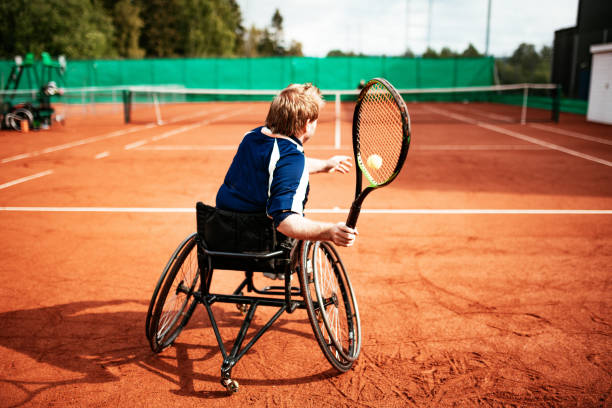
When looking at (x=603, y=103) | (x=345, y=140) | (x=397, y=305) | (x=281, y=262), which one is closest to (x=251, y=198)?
(x=281, y=262)

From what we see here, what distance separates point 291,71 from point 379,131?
1414 inches

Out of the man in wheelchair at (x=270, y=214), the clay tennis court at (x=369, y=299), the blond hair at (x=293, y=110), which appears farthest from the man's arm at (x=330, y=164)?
the clay tennis court at (x=369, y=299)

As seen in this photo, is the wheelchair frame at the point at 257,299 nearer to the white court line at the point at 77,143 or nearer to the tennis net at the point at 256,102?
the white court line at the point at 77,143

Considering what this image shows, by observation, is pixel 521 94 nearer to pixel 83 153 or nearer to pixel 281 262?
pixel 83 153

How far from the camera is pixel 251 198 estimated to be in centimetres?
265

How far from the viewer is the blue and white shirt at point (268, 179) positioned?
7.98 feet

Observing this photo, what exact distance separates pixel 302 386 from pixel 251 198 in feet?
3.77

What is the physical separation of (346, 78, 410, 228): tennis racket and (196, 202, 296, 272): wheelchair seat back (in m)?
0.49

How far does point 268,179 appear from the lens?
260 centimetres

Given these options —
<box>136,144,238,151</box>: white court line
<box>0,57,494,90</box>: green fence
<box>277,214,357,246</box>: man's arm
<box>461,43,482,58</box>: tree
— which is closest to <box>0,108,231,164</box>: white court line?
<box>136,144,238,151</box>: white court line

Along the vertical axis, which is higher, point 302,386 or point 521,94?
point 521,94

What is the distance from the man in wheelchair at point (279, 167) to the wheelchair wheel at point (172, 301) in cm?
42

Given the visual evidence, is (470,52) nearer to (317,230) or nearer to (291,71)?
(291,71)

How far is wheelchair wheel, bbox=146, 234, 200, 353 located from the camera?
281cm
